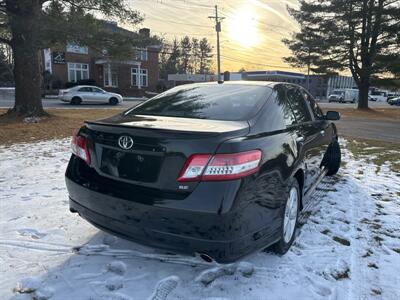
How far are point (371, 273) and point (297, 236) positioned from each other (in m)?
0.80

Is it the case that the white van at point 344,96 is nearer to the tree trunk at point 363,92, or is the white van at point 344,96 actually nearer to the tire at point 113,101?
the tree trunk at point 363,92

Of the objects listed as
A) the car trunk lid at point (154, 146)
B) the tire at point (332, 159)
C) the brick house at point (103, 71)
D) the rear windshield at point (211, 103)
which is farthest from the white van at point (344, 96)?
the car trunk lid at point (154, 146)

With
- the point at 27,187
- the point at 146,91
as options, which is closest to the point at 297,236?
the point at 27,187

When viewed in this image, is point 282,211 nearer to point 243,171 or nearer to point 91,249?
point 243,171

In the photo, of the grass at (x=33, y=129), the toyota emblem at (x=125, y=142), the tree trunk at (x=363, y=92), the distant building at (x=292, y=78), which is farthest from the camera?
the distant building at (x=292, y=78)

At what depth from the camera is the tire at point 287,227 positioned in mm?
3180

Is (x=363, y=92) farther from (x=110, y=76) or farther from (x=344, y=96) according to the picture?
(x=344, y=96)

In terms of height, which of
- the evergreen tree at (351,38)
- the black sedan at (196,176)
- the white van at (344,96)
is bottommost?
the white van at (344,96)

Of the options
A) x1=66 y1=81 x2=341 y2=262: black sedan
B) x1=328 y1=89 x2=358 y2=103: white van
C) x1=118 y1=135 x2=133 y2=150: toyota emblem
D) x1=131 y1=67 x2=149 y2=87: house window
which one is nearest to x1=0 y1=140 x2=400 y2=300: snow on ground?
x1=66 y1=81 x2=341 y2=262: black sedan

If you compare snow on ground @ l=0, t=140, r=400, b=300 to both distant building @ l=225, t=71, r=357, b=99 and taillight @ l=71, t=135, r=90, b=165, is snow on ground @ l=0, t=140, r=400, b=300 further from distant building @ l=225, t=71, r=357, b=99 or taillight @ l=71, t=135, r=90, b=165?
distant building @ l=225, t=71, r=357, b=99

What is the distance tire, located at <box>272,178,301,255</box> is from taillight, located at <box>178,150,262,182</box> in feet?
2.66

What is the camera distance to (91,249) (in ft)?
10.8

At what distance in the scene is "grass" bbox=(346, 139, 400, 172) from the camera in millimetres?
7648

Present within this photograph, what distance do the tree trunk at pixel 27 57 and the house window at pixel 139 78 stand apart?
31595mm
